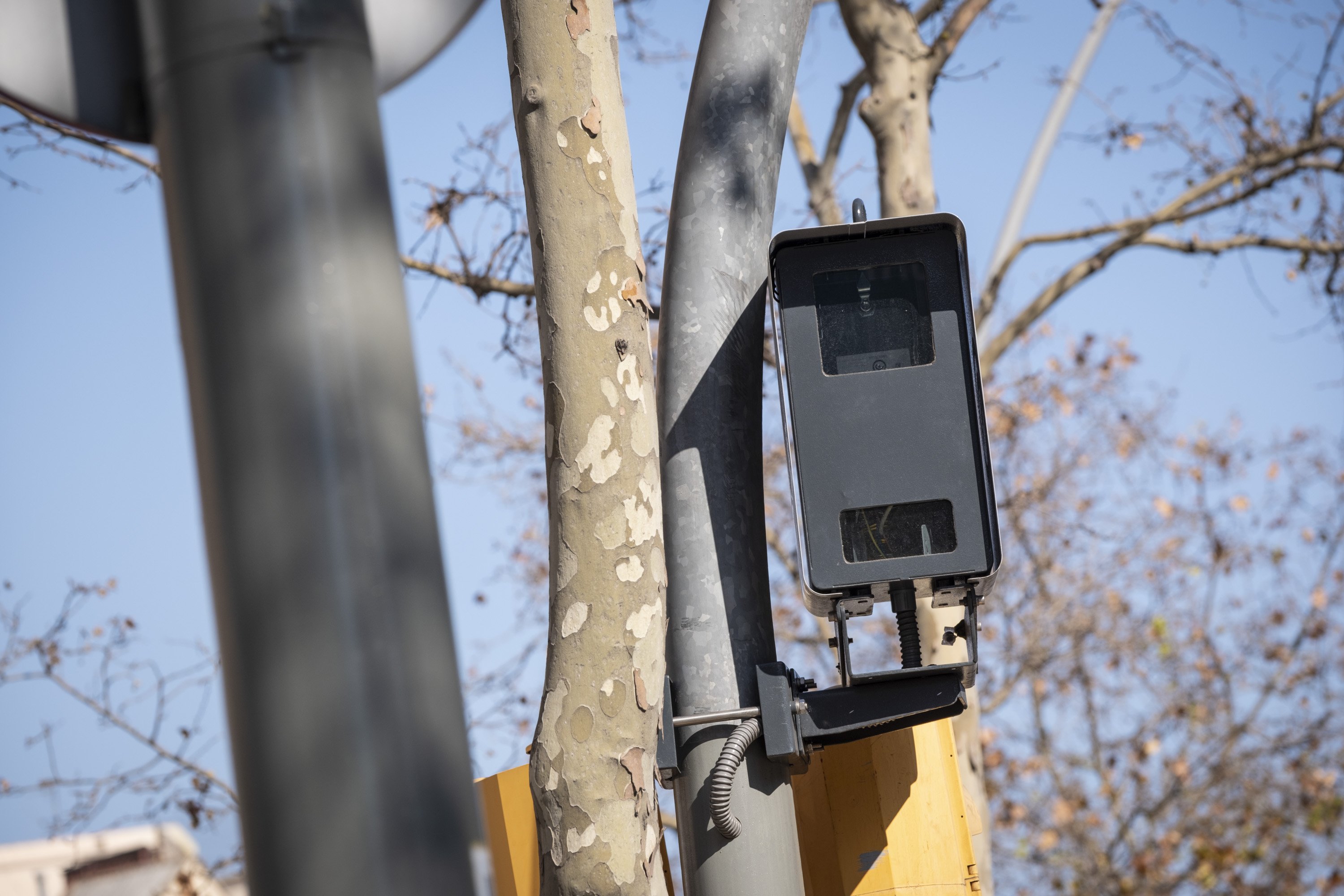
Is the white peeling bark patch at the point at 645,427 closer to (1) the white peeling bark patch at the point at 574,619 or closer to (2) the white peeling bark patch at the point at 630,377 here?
(2) the white peeling bark patch at the point at 630,377

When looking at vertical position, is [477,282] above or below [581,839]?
above

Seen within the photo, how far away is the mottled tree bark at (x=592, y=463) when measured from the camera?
2068 millimetres

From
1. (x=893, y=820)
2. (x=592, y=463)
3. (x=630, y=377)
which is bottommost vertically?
(x=893, y=820)

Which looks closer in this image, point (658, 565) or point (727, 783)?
point (658, 565)

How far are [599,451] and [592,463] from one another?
0.03 m

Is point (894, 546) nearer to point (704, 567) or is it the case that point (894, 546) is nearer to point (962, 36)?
point (704, 567)

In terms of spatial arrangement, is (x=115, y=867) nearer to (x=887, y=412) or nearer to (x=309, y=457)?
(x=887, y=412)

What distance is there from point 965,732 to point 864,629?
17.2ft

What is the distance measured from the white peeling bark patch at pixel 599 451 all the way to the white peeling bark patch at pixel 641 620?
27 centimetres

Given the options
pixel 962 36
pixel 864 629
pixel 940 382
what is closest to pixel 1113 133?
pixel 962 36

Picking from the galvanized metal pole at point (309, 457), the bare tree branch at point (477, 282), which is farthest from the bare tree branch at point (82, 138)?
the galvanized metal pole at point (309, 457)

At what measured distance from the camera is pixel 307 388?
1.04 metres

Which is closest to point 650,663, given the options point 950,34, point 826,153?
point 950,34

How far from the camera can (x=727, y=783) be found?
97.3 inches
